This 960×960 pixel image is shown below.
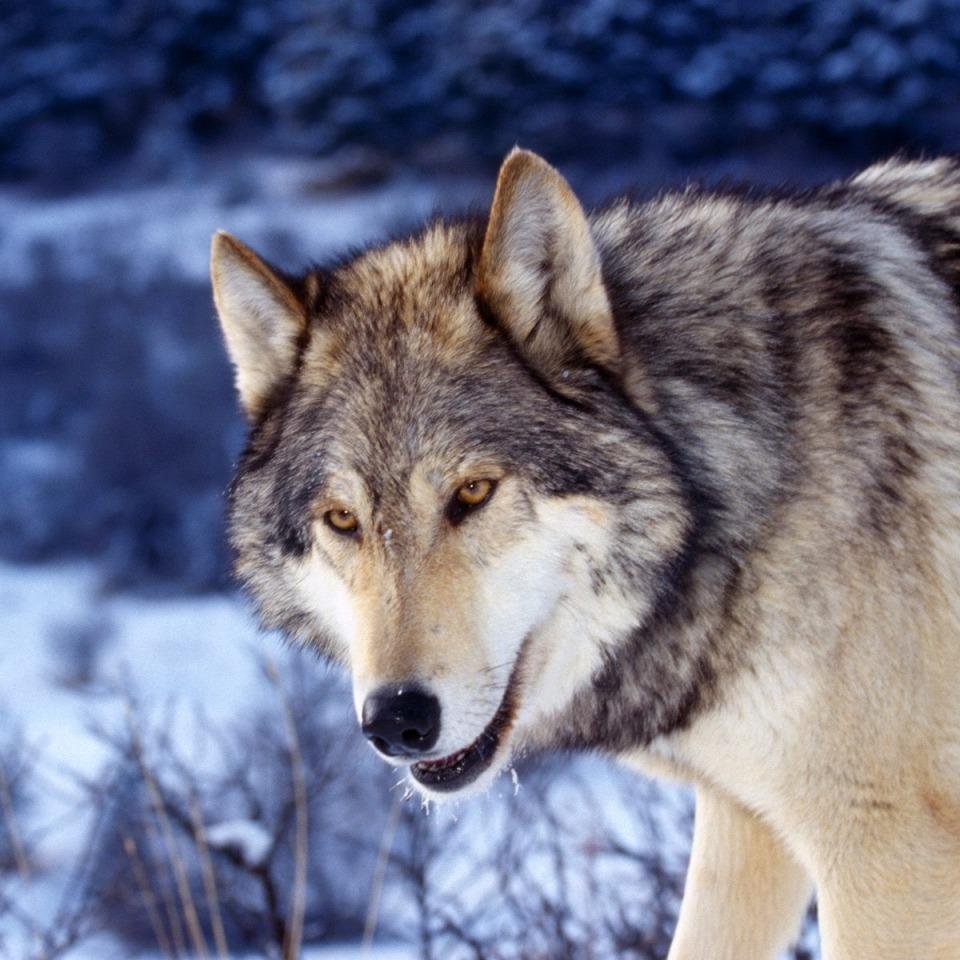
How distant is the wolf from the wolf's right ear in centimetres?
1

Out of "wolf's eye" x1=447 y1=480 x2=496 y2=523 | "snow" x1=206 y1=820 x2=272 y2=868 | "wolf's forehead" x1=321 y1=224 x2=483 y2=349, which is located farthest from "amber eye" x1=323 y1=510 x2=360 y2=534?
"snow" x1=206 y1=820 x2=272 y2=868

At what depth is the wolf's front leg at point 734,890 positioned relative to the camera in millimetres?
3287

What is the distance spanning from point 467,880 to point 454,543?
131 inches

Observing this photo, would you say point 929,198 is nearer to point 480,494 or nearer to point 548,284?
point 548,284

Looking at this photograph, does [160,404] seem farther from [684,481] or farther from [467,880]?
[684,481]

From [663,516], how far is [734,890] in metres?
1.04

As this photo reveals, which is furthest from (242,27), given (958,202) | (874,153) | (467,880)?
(958,202)

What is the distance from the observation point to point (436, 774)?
106 inches

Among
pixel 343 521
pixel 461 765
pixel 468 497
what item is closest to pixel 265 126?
pixel 343 521

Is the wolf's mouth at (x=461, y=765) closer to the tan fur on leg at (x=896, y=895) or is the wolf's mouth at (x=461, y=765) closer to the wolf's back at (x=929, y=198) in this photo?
the tan fur on leg at (x=896, y=895)

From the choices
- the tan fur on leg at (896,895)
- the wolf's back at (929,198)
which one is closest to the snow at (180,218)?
the wolf's back at (929,198)

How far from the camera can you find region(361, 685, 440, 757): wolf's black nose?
8.29 feet

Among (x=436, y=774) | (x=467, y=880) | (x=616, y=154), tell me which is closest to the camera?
(x=436, y=774)

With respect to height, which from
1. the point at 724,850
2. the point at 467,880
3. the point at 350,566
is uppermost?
the point at 350,566
